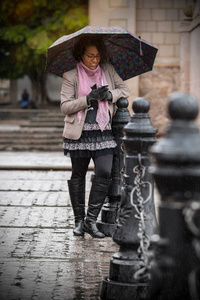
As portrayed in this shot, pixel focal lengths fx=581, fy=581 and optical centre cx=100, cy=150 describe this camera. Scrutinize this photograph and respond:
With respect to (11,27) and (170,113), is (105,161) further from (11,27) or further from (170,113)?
(11,27)

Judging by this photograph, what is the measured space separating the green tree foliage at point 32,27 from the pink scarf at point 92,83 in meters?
17.8

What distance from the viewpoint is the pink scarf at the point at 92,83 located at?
5332mm

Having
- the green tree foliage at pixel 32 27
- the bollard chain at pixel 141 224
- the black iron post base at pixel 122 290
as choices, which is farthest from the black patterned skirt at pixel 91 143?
the green tree foliage at pixel 32 27

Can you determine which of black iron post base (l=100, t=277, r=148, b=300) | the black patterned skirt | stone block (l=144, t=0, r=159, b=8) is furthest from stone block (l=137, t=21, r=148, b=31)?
black iron post base (l=100, t=277, r=148, b=300)

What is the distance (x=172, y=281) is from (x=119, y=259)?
1.38 metres

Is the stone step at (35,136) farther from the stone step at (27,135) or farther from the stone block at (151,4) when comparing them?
the stone block at (151,4)

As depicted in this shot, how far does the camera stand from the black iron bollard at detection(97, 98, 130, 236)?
18.4ft

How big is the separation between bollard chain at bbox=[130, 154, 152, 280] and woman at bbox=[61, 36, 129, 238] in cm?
168

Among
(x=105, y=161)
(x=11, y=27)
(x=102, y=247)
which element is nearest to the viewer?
(x=102, y=247)

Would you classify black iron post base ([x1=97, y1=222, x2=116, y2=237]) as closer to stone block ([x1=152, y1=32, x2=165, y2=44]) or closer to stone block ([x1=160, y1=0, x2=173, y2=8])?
stone block ([x1=152, y1=32, x2=165, y2=44])

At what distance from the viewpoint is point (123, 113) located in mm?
5633

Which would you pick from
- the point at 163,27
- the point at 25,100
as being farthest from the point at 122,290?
the point at 25,100

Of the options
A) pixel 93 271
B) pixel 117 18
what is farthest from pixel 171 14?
pixel 93 271

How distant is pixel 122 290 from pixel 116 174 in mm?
2336
